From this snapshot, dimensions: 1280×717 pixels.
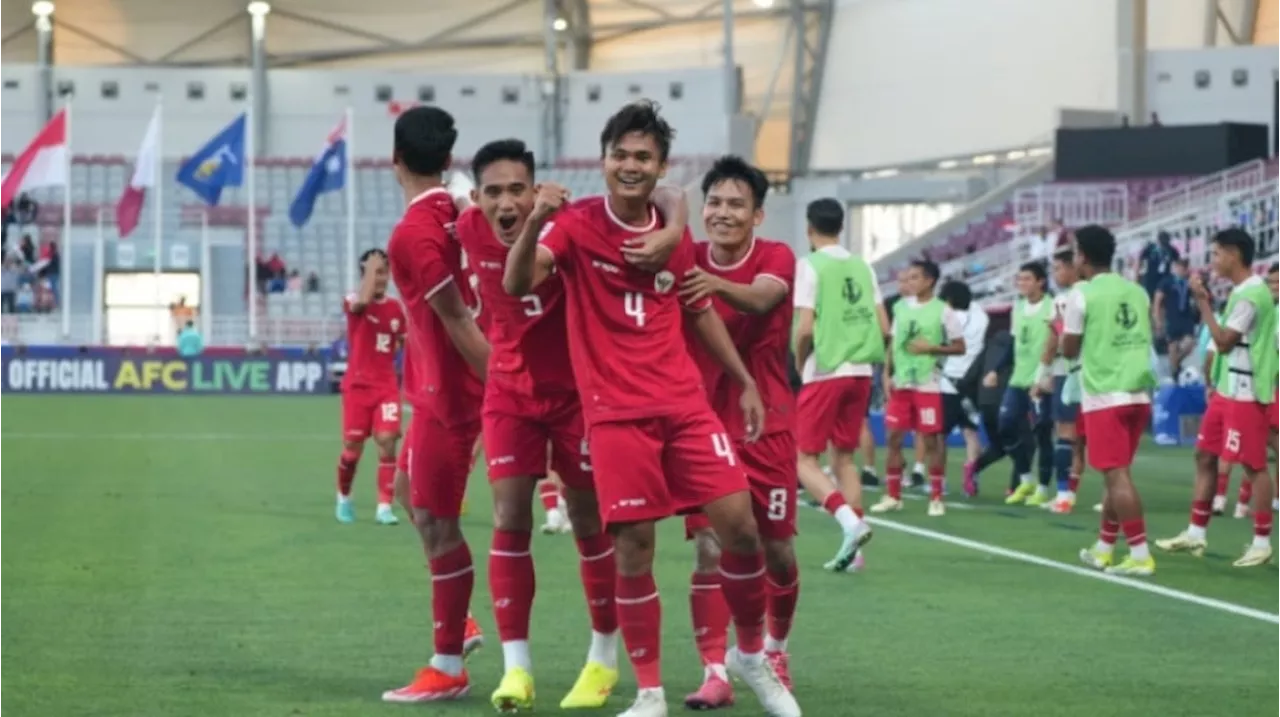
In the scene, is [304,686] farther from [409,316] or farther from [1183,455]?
[1183,455]

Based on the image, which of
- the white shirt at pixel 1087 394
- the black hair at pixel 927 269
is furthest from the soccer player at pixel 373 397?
the white shirt at pixel 1087 394

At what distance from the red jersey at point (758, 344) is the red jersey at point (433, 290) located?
89cm

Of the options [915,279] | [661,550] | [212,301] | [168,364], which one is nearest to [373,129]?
[212,301]

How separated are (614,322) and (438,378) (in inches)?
42.4

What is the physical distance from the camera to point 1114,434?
13.0m

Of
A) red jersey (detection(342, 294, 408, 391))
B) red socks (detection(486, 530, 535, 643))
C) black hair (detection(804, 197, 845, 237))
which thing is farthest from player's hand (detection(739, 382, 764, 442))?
red jersey (detection(342, 294, 408, 391))

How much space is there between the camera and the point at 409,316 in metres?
8.57

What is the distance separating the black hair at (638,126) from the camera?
7.64 m

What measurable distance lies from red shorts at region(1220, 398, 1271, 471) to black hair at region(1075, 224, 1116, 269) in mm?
1592

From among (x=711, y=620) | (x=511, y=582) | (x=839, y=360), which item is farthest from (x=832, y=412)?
(x=511, y=582)

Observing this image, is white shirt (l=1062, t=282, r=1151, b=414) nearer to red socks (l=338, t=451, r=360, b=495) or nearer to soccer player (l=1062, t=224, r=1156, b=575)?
soccer player (l=1062, t=224, r=1156, b=575)

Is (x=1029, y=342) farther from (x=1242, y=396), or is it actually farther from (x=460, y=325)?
(x=460, y=325)

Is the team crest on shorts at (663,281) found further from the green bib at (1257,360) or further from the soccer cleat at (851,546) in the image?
the green bib at (1257,360)

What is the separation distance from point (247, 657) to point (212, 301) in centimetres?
4895
